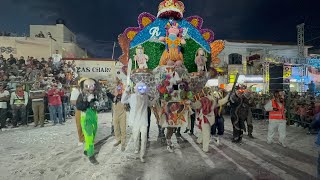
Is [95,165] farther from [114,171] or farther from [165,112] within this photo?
[165,112]

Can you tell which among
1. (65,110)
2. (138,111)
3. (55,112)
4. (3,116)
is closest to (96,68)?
(65,110)

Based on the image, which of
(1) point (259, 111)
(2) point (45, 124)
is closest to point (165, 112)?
(2) point (45, 124)

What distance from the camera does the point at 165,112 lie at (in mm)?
8703

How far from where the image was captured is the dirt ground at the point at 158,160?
6.39m

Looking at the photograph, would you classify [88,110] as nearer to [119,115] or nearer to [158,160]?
[119,115]

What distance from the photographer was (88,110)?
717cm

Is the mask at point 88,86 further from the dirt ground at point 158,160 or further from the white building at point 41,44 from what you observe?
the white building at point 41,44

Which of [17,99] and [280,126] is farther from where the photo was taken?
[17,99]

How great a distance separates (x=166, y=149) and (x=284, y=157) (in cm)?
312

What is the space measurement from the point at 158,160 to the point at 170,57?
2.91 m

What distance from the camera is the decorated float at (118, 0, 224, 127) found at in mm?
8734

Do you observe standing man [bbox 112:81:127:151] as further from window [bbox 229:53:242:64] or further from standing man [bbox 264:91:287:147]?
window [bbox 229:53:242:64]

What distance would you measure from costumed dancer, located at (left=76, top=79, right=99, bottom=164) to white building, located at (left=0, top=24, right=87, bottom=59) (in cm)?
2154

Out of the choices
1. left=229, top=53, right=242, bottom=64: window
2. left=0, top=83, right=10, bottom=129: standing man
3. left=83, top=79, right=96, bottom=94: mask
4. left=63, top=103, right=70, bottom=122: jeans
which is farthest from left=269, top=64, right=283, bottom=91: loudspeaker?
left=229, top=53, right=242, bottom=64: window
